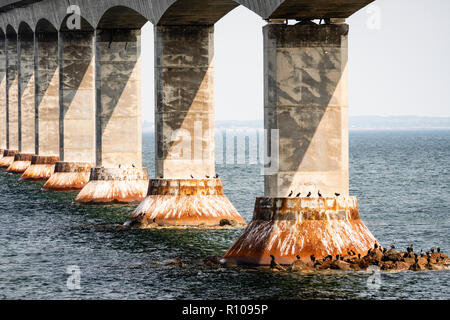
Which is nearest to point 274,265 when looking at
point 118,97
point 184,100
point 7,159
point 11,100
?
point 184,100

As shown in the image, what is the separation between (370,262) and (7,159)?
52.6 meters

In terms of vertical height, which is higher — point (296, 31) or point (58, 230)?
point (296, 31)

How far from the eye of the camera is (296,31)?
87.7ft

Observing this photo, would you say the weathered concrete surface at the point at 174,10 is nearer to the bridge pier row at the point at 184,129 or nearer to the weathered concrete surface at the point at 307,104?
the weathered concrete surface at the point at 307,104

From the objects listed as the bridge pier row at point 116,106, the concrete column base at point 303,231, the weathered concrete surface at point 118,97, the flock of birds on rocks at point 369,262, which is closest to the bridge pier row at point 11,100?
the weathered concrete surface at point 118,97

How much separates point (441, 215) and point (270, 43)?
22830 mm

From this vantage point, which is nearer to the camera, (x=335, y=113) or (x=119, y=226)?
(x=335, y=113)

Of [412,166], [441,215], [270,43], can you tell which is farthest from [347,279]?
[412,166]

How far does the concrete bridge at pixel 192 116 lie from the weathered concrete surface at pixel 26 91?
3.35 metres

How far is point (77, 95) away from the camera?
50781 mm

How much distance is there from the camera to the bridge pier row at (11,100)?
7381 centimetres

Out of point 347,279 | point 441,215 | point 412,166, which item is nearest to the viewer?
point 347,279

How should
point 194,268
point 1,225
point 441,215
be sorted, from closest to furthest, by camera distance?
point 194,268 → point 1,225 → point 441,215
